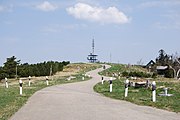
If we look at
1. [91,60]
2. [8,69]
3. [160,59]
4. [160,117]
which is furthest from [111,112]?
[91,60]

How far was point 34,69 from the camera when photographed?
7081 cm

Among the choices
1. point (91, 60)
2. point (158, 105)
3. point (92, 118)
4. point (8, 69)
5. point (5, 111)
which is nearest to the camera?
point (92, 118)

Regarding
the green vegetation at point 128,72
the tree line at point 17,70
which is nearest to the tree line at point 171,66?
the green vegetation at point 128,72

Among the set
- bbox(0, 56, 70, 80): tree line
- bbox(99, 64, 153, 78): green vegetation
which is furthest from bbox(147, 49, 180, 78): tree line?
bbox(0, 56, 70, 80): tree line

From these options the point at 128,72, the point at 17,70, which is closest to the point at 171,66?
the point at 128,72

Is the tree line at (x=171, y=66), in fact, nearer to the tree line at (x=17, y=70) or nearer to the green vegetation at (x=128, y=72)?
the green vegetation at (x=128, y=72)

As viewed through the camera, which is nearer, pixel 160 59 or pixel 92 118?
pixel 92 118

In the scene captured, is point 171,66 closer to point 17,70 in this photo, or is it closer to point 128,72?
point 128,72

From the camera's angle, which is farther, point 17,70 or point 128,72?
point 128,72

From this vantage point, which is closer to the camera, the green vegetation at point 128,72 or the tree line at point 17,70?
the green vegetation at point 128,72

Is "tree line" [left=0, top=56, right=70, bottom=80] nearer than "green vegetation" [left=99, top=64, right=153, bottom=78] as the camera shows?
No

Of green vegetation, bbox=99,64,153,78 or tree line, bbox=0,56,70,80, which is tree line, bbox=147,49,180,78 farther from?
tree line, bbox=0,56,70,80

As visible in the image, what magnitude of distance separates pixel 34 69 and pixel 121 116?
198 feet

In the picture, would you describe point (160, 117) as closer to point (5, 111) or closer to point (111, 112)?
point (111, 112)
